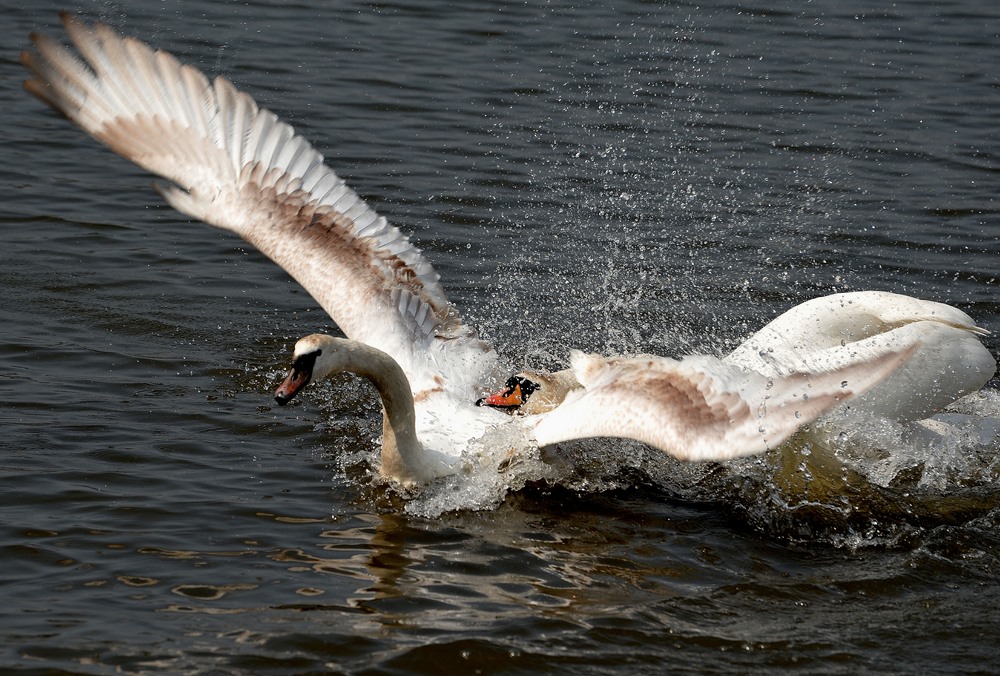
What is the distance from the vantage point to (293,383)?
6.05 metres

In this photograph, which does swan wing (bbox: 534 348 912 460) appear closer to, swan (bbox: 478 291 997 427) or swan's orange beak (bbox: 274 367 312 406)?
swan (bbox: 478 291 997 427)

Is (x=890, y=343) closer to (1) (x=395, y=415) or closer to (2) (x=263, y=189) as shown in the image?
(1) (x=395, y=415)

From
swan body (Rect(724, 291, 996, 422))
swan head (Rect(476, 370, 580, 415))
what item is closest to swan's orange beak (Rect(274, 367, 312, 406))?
swan head (Rect(476, 370, 580, 415))

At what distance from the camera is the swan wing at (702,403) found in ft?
16.7

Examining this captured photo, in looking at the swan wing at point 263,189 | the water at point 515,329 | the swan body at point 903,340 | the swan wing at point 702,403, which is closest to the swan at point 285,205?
the swan wing at point 263,189

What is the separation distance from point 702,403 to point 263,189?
3324mm

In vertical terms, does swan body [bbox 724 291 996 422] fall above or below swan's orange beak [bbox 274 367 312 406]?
above

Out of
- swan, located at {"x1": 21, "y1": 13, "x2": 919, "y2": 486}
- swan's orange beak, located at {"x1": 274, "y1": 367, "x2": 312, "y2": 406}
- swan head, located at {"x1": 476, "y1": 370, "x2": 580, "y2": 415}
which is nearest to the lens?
swan's orange beak, located at {"x1": 274, "y1": 367, "x2": 312, "y2": 406}

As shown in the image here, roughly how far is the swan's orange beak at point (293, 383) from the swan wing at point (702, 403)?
1076 millimetres

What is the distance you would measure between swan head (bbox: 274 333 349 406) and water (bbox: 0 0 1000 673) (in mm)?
678

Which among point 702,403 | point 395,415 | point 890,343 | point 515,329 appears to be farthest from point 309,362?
point 515,329

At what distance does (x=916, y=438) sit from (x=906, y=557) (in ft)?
2.81

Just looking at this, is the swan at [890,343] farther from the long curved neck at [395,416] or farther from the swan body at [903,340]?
the long curved neck at [395,416]

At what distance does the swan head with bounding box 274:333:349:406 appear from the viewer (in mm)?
6039
